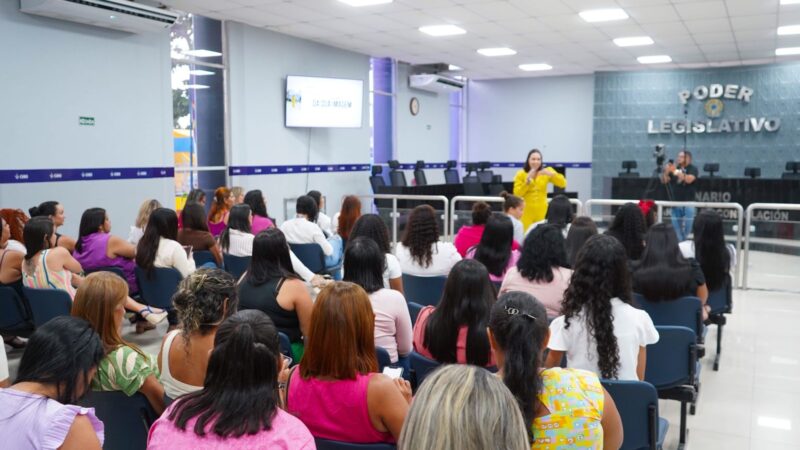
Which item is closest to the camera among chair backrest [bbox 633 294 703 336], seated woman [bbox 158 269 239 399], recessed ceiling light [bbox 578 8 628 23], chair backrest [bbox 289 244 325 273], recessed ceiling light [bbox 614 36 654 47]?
seated woman [bbox 158 269 239 399]

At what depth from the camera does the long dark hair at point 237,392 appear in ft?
5.06

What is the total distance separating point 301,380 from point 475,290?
88 cm

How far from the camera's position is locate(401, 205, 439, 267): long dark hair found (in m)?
4.40

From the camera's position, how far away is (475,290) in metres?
2.59

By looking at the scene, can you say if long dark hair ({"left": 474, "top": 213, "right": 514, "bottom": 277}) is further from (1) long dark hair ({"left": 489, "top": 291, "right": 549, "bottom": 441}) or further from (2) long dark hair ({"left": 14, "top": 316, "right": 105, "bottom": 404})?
(2) long dark hair ({"left": 14, "top": 316, "right": 105, "bottom": 404})

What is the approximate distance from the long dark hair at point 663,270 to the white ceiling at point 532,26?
5.05 metres

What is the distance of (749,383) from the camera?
4191mm

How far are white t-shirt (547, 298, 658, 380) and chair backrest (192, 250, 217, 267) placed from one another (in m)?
3.41

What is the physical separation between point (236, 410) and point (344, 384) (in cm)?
43

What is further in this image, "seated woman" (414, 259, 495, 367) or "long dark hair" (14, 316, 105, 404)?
"seated woman" (414, 259, 495, 367)

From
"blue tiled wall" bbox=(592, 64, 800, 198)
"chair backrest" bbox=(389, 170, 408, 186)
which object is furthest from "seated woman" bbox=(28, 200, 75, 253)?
"blue tiled wall" bbox=(592, 64, 800, 198)

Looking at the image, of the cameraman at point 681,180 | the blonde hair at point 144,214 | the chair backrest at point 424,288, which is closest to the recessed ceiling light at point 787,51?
the cameraman at point 681,180

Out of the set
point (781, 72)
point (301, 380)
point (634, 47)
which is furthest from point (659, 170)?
point (301, 380)

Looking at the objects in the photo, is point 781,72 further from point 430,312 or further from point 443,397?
point 443,397
